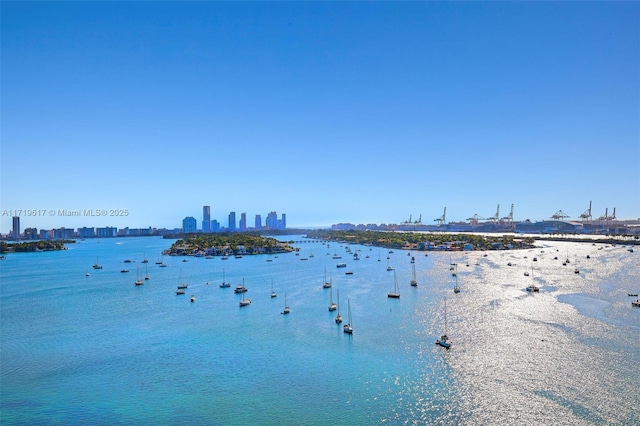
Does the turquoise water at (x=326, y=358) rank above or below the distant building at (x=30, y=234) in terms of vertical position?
below

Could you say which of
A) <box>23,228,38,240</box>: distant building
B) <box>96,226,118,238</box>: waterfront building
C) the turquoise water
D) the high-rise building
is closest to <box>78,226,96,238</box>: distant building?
<box>96,226,118,238</box>: waterfront building

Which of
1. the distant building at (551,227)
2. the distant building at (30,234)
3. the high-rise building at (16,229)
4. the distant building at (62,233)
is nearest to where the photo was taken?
the distant building at (551,227)

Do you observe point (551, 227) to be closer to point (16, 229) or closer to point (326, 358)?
point (326, 358)

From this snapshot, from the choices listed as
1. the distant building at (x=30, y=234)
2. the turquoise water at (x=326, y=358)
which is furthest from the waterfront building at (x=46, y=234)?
the turquoise water at (x=326, y=358)

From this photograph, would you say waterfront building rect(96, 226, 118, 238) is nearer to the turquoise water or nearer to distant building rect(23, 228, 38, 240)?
distant building rect(23, 228, 38, 240)

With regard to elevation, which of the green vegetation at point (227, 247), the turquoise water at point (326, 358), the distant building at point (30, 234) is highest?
the distant building at point (30, 234)

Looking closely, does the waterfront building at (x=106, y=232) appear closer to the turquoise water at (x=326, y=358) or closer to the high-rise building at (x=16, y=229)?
the high-rise building at (x=16, y=229)

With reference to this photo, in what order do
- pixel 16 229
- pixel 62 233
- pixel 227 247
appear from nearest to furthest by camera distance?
pixel 227 247
pixel 16 229
pixel 62 233

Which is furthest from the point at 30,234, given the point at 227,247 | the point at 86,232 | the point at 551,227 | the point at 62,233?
the point at 551,227
